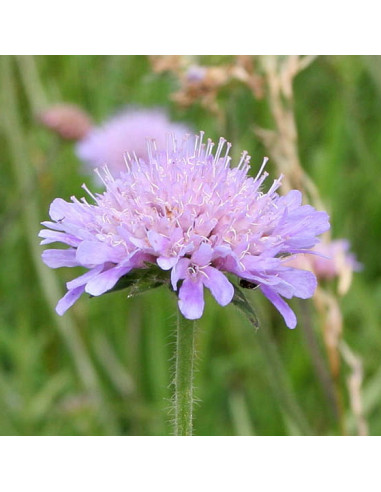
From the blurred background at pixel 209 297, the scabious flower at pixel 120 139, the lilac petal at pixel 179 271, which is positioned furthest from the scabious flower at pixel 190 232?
the scabious flower at pixel 120 139

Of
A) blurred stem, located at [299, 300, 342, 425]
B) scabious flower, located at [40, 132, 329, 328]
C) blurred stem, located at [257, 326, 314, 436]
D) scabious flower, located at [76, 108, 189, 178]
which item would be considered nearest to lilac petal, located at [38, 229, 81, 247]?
scabious flower, located at [40, 132, 329, 328]

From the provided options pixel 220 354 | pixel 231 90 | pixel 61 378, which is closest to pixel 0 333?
pixel 61 378

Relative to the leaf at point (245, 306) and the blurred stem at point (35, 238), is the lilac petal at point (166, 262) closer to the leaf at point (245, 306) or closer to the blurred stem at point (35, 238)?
the leaf at point (245, 306)

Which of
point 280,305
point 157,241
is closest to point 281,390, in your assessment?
point 280,305

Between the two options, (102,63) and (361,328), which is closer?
(361,328)

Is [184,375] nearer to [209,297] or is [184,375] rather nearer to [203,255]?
[203,255]

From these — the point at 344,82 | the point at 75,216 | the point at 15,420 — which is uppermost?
the point at 344,82
